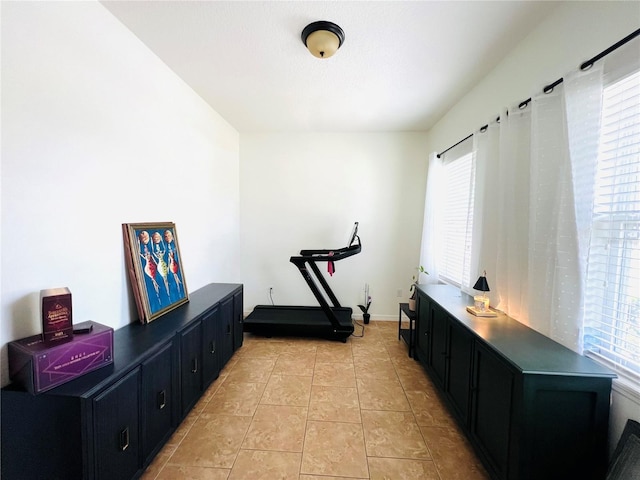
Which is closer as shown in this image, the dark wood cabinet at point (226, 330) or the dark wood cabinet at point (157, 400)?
the dark wood cabinet at point (157, 400)

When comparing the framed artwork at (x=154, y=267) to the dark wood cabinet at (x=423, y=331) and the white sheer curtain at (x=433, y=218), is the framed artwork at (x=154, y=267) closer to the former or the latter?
the dark wood cabinet at (x=423, y=331)

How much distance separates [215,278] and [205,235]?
62 centimetres

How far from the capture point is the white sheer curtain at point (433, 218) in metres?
3.39

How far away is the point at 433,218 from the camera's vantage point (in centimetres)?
343

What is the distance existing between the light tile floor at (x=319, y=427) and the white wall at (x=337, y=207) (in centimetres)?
135

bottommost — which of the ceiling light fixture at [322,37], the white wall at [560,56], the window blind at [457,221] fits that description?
the window blind at [457,221]

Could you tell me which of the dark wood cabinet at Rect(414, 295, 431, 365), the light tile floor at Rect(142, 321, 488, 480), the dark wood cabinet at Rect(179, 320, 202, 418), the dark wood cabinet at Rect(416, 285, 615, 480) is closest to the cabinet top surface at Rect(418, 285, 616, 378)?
the dark wood cabinet at Rect(416, 285, 615, 480)

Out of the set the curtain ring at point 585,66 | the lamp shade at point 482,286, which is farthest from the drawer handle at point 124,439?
the curtain ring at point 585,66

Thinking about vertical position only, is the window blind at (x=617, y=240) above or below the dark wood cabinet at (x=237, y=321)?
above

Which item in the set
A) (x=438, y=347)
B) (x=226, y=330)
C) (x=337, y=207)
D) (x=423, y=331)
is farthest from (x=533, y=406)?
(x=337, y=207)

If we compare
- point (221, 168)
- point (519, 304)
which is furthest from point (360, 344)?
point (221, 168)

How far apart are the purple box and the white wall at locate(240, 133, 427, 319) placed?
111 inches

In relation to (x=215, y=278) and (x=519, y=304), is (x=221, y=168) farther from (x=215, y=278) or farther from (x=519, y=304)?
(x=519, y=304)

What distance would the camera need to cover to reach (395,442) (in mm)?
1791
